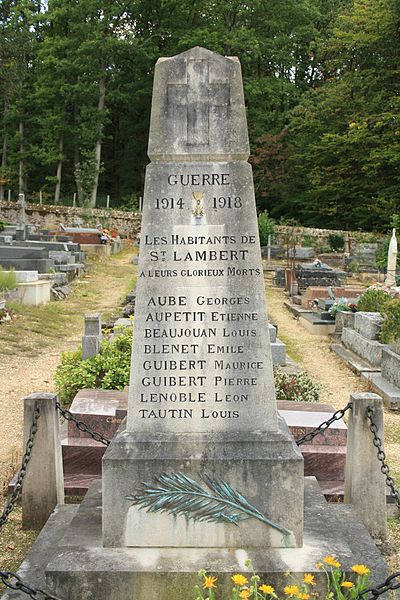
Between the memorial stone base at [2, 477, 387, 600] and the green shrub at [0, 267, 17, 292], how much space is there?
36.2 feet

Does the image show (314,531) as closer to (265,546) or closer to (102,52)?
(265,546)

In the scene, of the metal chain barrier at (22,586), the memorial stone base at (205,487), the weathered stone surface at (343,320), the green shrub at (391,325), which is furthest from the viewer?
the weathered stone surface at (343,320)

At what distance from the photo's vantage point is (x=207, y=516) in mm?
3686

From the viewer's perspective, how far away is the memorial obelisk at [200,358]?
369cm

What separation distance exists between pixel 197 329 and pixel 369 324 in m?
8.47

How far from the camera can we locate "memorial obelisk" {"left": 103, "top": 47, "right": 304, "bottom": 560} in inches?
145

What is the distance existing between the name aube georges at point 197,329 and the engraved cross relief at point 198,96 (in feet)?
0.94

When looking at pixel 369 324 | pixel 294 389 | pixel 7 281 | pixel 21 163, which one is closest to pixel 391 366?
pixel 369 324

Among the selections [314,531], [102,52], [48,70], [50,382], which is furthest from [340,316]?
[48,70]

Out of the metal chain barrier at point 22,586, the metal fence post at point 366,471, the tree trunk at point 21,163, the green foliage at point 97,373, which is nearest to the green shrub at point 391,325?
the green foliage at point 97,373

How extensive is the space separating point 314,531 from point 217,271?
1653 millimetres

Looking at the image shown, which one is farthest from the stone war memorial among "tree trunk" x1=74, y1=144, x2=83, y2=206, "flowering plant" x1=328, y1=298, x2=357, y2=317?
"tree trunk" x1=74, y1=144, x2=83, y2=206

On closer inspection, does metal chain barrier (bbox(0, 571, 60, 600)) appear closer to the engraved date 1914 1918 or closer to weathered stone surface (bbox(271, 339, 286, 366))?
the engraved date 1914 1918

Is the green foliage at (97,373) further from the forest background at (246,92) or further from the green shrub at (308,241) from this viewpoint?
the forest background at (246,92)
